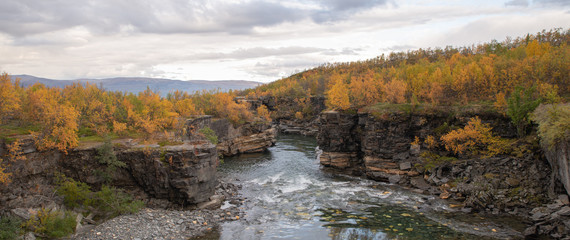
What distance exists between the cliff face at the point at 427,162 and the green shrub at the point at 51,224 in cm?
2878

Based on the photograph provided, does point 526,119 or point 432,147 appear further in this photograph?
point 432,147

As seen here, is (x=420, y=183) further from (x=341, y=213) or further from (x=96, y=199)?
(x=96, y=199)

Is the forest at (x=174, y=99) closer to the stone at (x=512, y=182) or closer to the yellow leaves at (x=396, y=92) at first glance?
the yellow leaves at (x=396, y=92)

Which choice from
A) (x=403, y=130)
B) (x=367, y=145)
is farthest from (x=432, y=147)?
(x=367, y=145)

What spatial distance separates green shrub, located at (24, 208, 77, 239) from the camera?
19.5 m

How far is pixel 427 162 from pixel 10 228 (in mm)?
35369

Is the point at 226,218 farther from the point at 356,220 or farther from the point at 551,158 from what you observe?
the point at 551,158

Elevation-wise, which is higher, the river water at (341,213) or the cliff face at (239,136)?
the cliff face at (239,136)

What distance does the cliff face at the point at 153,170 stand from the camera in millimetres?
25864

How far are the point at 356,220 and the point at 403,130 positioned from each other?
704 inches

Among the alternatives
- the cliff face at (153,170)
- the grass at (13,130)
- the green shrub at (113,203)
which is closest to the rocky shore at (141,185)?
the cliff face at (153,170)

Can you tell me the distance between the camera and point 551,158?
Result: 25406mm

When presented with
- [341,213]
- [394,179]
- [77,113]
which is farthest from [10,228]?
[394,179]

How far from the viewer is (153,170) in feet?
89.1
